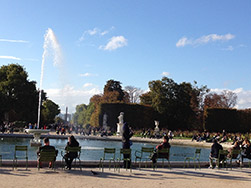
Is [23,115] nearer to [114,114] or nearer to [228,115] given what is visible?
[114,114]

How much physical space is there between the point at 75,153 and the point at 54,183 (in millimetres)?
2122

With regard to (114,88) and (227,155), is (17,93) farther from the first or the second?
(227,155)

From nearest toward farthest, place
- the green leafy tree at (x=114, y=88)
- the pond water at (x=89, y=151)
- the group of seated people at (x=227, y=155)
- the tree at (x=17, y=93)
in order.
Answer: the group of seated people at (x=227, y=155) < the pond water at (x=89, y=151) < the tree at (x=17, y=93) < the green leafy tree at (x=114, y=88)

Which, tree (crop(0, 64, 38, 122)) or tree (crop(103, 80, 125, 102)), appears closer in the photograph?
tree (crop(0, 64, 38, 122))

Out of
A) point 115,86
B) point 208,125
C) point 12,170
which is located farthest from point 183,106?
point 12,170

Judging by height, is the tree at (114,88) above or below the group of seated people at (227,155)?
above

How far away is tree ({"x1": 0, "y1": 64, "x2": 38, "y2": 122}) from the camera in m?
40.7

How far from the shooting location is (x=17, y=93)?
41.1 meters

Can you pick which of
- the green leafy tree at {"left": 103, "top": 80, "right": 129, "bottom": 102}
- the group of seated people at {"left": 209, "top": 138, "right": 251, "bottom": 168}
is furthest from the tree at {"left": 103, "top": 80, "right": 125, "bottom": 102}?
the group of seated people at {"left": 209, "top": 138, "right": 251, "bottom": 168}

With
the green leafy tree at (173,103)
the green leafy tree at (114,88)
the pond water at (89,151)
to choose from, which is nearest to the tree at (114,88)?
the green leafy tree at (114,88)

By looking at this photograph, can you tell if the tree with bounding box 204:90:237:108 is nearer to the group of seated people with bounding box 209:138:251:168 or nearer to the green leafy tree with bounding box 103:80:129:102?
the green leafy tree with bounding box 103:80:129:102

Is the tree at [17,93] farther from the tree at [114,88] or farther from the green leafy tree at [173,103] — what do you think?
the tree at [114,88]

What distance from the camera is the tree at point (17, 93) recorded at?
40.7 metres

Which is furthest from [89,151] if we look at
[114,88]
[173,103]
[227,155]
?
[114,88]
